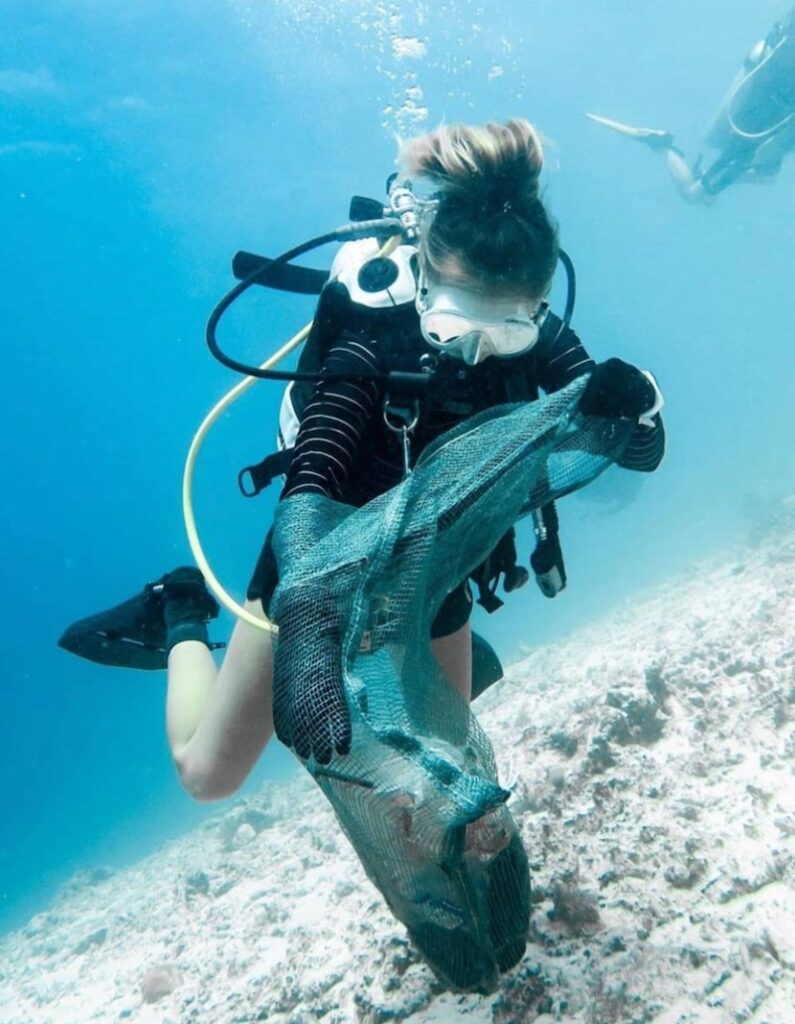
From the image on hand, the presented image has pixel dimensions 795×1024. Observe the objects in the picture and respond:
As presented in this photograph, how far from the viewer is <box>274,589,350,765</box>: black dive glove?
127 centimetres

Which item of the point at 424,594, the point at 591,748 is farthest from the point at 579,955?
the point at 424,594

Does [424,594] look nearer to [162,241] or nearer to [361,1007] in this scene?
[361,1007]

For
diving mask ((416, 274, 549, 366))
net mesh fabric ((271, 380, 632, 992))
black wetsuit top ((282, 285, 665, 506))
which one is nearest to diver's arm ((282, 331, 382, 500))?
black wetsuit top ((282, 285, 665, 506))

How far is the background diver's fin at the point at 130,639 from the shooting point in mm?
4074

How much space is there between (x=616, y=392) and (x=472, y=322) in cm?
65

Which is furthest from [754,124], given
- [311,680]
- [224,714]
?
[311,680]

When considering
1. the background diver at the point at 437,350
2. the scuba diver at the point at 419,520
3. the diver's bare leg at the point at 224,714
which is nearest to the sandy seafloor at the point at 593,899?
the scuba diver at the point at 419,520

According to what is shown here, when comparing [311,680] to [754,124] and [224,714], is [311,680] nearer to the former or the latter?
[224,714]

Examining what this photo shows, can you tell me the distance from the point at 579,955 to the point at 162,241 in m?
53.1

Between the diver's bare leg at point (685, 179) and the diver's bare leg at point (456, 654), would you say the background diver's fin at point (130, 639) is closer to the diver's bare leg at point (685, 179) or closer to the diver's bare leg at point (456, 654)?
the diver's bare leg at point (456, 654)

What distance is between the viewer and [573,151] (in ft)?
253

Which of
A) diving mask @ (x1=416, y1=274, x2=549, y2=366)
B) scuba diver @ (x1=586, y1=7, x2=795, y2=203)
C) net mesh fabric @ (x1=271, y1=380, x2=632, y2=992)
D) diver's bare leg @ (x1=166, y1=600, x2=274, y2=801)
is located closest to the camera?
net mesh fabric @ (x1=271, y1=380, x2=632, y2=992)

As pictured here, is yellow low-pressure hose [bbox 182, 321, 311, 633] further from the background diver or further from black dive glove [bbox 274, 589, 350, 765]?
black dive glove [bbox 274, 589, 350, 765]

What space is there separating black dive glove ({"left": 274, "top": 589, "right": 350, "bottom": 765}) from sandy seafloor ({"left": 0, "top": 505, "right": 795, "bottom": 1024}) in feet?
6.97
